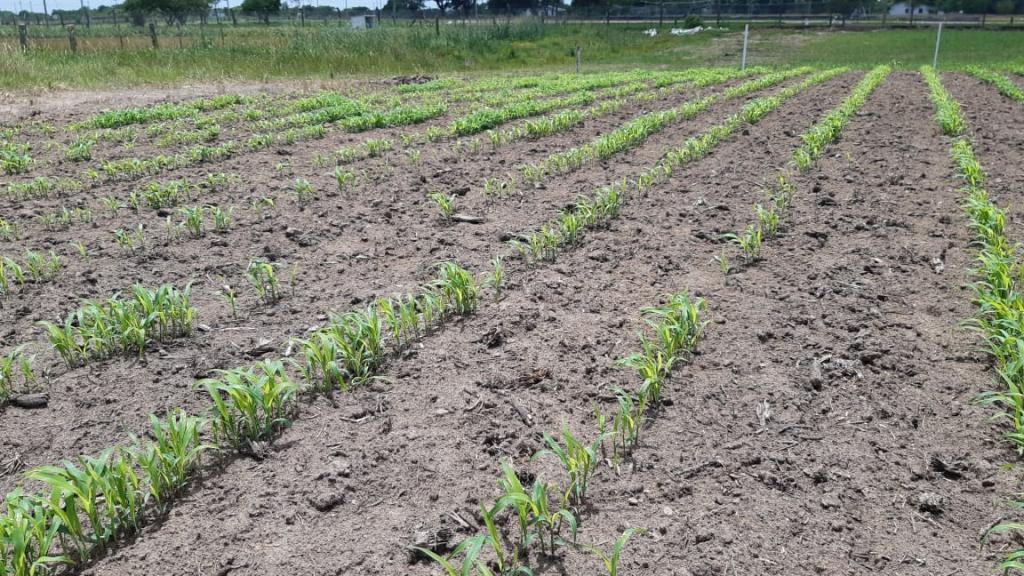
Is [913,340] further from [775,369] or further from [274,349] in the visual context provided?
[274,349]

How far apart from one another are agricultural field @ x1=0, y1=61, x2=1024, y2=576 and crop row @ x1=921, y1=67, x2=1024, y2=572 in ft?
0.09

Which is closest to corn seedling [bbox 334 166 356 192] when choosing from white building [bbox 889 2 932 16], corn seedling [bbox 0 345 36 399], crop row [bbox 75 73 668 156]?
crop row [bbox 75 73 668 156]

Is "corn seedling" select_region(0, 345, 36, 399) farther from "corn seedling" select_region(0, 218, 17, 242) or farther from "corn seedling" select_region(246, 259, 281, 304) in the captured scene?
"corn seedling" select_region(0, 218, 17, 242)

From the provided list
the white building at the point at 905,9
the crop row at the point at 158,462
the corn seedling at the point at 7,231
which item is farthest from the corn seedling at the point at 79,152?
the white building at the point at 905,9

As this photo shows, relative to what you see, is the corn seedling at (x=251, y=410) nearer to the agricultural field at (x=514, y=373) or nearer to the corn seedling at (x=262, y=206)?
the agricultural field at (x=514, y=373)

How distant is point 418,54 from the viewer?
25531 mm

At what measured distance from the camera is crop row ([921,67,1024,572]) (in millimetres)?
2846

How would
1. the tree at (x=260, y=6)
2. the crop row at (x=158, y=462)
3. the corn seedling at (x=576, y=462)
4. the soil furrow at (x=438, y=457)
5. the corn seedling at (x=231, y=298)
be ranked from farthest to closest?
the tree at (x=260, y=6), the corn seedling at (x=231, y=298), the corn seedling at (x=576, y=462), the soil furrow at (x=438, y=457), the crop row at (x=158, y=462)

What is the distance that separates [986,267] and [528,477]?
3344mm

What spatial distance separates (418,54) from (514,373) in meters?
24.1

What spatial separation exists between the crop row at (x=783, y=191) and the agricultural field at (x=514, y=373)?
2.0 inches

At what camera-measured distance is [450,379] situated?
347 cm

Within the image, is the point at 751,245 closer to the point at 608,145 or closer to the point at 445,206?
the point at 445,206

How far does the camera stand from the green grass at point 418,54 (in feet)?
61.3
